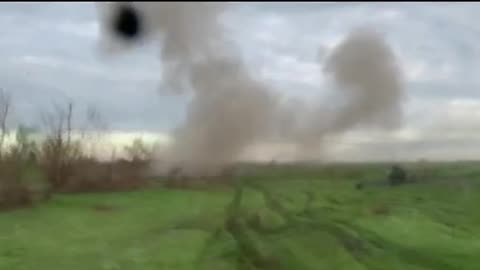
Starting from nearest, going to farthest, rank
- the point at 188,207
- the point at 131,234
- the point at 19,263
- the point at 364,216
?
the point at 19,263 < the point at 131,234 < the point at 364,216 < the point at 188,207

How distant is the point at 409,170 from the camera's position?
78062 mm

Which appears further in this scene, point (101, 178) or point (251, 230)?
point (101, 178)

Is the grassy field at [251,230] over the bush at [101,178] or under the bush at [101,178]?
under

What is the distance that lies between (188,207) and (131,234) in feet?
43.5

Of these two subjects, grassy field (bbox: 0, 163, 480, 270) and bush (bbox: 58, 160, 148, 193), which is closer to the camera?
grassy field (bbox: 0, 163, 480, 270)

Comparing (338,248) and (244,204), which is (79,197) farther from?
(338,248)

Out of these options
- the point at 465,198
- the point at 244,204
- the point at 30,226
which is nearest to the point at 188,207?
the point at 244,204

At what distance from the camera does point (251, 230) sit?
41625 mm

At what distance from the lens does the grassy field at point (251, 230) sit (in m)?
33.0

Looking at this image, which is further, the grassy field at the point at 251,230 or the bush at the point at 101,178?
the bush at the point at 101,178

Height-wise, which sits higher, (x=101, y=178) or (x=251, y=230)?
(x=101, y=178)

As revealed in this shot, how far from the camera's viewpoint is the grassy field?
3297 centimetres

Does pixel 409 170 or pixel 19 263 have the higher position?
pixel 409 170

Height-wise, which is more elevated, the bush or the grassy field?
the bush
